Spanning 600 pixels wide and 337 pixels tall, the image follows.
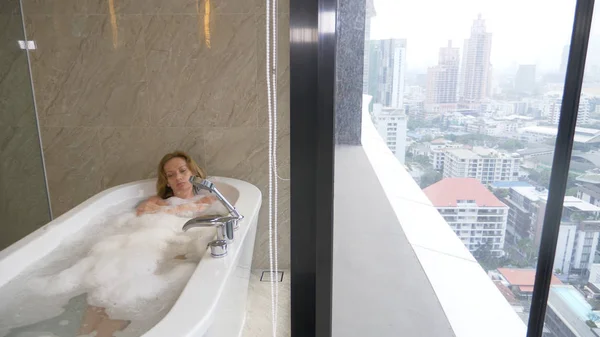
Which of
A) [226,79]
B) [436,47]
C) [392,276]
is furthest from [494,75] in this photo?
[226,79]

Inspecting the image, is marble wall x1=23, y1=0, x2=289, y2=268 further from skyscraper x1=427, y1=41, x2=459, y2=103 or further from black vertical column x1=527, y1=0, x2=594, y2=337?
black vertical column x1=527, y1=0, x2=594, y2=337

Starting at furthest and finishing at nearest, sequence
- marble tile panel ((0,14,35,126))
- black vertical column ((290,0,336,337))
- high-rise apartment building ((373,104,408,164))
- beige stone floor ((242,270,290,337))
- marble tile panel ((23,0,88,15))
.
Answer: beige stone floor ((242,270,290,337))
marble tile panel ((23,0,88,15))
marble tile panel ((0,14,35,126))
high-rise apartment building ((373,104,408,164))
black vertical column ((290,0,336,337))

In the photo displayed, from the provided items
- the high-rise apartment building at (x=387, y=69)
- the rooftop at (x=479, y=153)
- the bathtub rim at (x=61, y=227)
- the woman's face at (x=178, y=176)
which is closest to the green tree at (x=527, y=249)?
the rooftop at (x=479, y=153)

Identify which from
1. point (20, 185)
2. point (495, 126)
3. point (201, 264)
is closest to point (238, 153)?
point (201, 264)

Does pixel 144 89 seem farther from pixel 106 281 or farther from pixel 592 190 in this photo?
pixel 592 190

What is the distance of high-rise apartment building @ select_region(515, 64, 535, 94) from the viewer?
1.21m

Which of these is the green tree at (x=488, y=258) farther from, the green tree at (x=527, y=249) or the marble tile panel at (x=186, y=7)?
the marble tile panel at (x=186, y=7)

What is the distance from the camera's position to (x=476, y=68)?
1.23 metres

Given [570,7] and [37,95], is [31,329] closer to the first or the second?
[37,95]

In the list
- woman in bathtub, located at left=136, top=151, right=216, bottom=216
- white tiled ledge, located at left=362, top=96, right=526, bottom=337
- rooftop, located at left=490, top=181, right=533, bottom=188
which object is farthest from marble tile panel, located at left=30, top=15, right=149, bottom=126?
rooftop, located at left=490, top=181, right=533, bottom=188

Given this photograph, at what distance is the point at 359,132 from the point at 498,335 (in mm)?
892

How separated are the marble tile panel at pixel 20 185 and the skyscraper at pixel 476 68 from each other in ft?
5.11

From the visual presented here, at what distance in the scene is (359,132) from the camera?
1184 mm

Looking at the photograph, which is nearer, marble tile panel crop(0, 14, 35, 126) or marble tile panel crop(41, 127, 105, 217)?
marble tile panel crop(0, 14, 35, 126)
